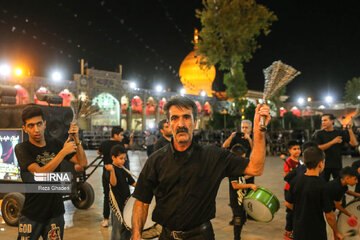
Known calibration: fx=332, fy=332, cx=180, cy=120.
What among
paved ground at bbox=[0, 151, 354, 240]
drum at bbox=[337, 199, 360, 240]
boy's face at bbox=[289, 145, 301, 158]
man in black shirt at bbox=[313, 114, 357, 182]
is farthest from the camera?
man in black shirt at bbox=[313, 114, 357, 182]

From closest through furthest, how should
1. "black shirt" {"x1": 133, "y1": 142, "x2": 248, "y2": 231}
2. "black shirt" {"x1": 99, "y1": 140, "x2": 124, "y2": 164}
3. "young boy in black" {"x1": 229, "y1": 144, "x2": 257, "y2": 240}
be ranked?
"black shirt" {"x1": 133, "y1": 142, "x2": 248, "y2": 231} → "young boy in black" {"x1": 229, "y1": 144, "x2": 257, "y2": 240} → "black shirt" {"x1": 99, "y1": 140, "x2": 124, "y2": 164}

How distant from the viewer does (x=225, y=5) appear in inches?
928

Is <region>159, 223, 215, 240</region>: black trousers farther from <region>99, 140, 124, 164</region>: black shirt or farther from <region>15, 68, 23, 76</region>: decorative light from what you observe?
<region>15, 68, 23, 76</region>: decorative light

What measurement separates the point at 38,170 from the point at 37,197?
30 centimetres

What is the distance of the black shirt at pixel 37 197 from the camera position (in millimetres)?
3066

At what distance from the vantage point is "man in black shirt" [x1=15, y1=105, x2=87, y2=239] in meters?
3.04

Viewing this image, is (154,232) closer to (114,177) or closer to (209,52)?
(114,177)

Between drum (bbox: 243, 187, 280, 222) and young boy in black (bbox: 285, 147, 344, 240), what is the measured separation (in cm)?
77

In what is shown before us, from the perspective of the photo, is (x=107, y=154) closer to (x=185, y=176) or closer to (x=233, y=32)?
(x=185, y=176)

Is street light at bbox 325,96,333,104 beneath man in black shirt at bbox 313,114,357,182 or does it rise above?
above

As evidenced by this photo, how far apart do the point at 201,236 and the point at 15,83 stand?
101ft

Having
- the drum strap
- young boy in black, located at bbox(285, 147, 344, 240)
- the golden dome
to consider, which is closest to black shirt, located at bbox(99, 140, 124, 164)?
the drum strap

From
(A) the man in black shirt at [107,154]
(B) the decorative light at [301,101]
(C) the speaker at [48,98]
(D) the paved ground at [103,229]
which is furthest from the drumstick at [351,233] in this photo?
(B) the decorative light at [301,101]

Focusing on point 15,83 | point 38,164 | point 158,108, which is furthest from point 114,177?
point 158,108
